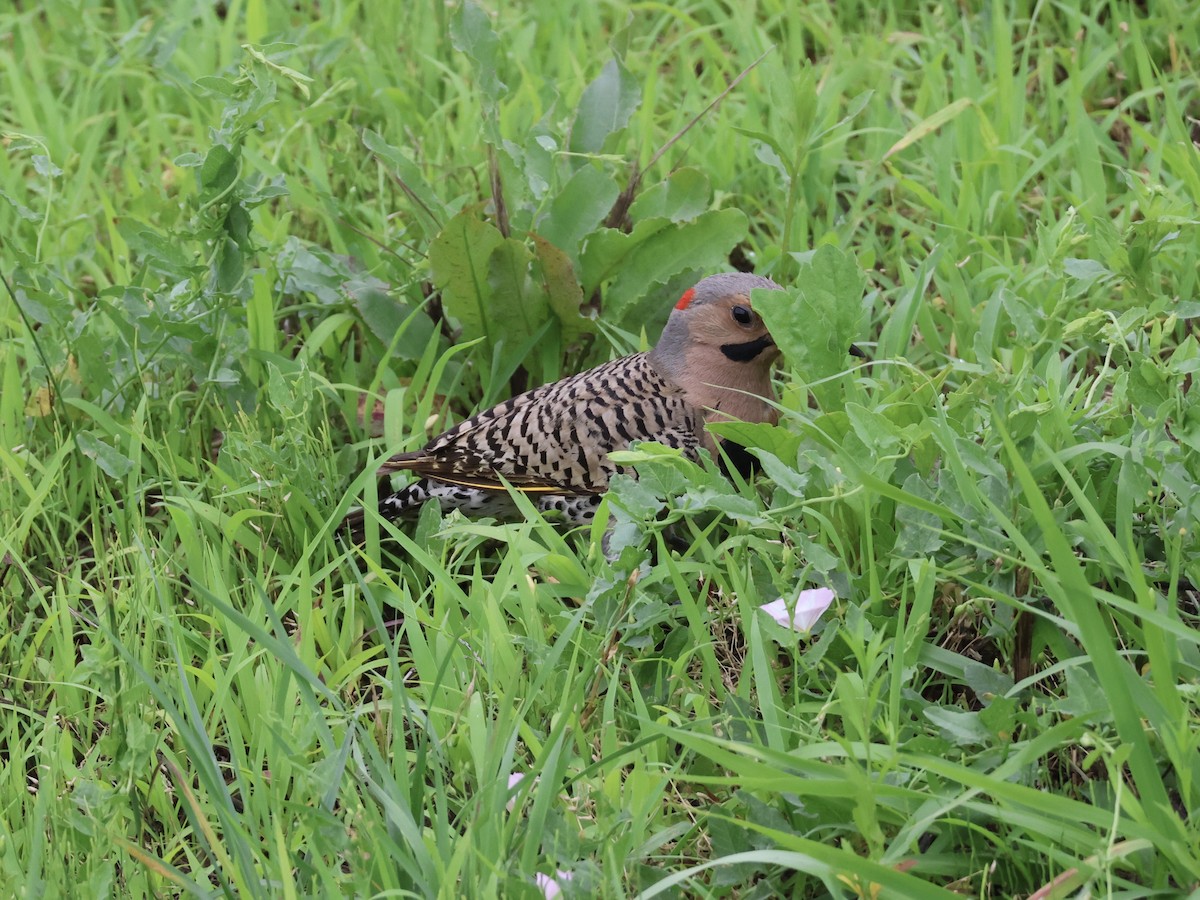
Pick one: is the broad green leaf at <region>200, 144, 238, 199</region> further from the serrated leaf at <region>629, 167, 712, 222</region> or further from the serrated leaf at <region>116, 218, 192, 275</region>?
the serrated leaf at <region>629, 167, 712, 222</region>

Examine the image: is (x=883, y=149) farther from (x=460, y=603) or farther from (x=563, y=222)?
(x=460, y=603)

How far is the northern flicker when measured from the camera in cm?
390

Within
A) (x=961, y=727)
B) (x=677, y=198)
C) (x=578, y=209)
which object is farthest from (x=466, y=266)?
(x=961, y=727)

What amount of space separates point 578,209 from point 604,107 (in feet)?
1.39

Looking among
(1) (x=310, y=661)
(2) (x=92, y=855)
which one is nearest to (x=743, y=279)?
(1) (x=310, y=661)

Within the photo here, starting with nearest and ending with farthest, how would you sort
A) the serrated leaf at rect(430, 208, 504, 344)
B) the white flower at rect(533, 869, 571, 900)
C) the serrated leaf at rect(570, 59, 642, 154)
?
the white flower at rect(533, 869, 571, 900), the serrated leaf at rect(430, 208, 504, 344), the serrated leaf at rect(570, 59, 642, 154)

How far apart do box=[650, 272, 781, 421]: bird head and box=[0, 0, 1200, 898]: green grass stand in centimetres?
29

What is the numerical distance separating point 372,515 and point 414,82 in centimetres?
263

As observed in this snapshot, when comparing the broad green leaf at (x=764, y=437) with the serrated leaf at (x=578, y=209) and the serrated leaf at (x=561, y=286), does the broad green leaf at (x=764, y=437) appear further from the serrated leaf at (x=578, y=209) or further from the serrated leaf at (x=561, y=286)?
the serrated leaf at (x=578, y=209)

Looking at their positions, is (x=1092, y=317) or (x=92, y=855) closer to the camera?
(x=92, y=855)

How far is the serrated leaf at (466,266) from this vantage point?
13.5ft

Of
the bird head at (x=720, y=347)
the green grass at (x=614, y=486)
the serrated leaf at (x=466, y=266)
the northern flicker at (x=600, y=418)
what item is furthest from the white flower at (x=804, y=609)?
the serrated leaf at (x=466, y=266)

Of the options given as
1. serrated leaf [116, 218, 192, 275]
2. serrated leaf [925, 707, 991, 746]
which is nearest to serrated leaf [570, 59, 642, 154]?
serrated leaf [116, 218, 192, 275]

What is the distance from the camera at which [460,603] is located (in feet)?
11.1
